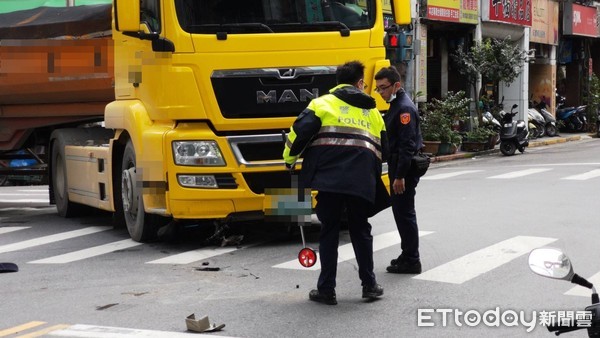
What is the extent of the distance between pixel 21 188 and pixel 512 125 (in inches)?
528

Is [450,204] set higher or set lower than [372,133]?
lower

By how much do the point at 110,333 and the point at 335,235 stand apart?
1936 mm

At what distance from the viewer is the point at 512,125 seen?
27.8 metres

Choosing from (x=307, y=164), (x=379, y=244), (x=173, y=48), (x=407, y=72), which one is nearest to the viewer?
(x=307, y=164)

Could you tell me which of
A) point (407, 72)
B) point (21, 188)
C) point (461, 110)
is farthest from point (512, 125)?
point (21, 188)

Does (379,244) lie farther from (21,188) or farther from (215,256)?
(21,188)

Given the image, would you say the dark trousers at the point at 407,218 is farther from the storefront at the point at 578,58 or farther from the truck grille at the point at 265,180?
the storefront at the point at 578,58

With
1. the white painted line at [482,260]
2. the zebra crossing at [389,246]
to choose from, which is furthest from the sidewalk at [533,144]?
the white painted line at [482,260]

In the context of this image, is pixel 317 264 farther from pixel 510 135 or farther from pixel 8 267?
pixel 510 135

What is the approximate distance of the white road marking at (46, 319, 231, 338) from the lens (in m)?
6.82

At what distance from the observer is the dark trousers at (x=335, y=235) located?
779 centimetres

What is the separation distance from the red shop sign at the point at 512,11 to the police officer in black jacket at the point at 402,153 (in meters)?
25.1

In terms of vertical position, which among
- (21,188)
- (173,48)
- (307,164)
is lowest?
(21,188)

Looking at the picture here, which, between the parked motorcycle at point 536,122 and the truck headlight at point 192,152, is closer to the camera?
the truck headlight at point 192,152
